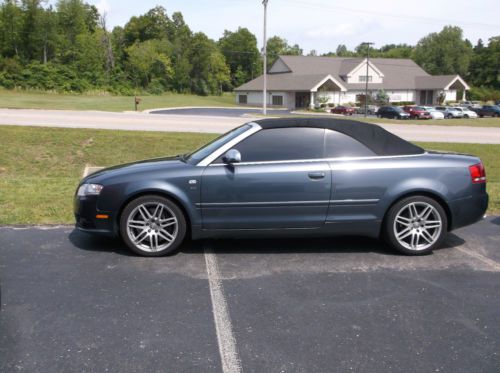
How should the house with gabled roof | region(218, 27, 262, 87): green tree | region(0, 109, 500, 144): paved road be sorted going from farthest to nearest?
1. region(218, 27, 262, 87): green tree
2. the house with gabled roof
3. region(0, 109, 500, 144): paved road

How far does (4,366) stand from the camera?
3.03 m

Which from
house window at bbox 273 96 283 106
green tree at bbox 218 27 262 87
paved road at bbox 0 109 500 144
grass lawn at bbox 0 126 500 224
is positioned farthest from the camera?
green tree at bbox 218 27 262 87

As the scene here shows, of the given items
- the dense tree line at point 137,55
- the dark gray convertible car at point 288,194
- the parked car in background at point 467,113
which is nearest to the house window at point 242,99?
the dense tree line at point 137,55

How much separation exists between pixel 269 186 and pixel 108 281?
181 cm

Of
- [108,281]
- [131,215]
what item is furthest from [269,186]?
[108,281]

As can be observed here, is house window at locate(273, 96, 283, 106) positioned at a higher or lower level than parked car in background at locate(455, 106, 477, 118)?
higher

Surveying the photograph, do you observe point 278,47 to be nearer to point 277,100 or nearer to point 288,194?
point 277,100

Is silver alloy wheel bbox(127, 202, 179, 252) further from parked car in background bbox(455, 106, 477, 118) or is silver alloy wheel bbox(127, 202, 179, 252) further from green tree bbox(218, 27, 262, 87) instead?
green tree bbox(218, 27, 262, 87)

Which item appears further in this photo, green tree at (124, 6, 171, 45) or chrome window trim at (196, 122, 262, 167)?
green tree at (124, 6, 171, 45)

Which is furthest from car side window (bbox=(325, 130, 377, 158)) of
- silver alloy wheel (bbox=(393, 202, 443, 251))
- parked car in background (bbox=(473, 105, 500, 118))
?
parked car in background (bbox=(473, 105, 500, 118))

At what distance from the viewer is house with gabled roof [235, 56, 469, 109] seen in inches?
2648

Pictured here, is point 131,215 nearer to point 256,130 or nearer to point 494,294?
point 256,130

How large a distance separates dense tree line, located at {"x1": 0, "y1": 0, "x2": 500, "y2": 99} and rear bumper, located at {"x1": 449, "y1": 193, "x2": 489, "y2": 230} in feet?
215

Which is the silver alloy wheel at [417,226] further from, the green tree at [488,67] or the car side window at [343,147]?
the green tree at [488,67]
